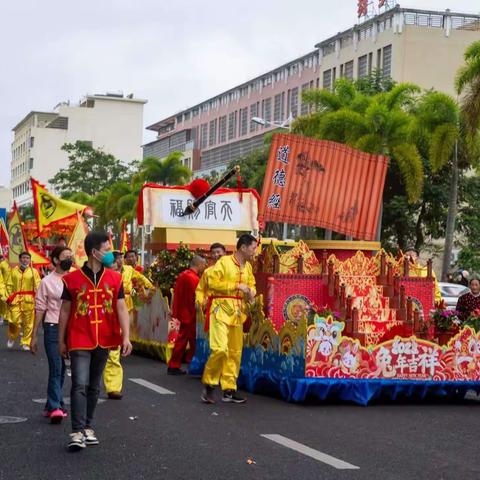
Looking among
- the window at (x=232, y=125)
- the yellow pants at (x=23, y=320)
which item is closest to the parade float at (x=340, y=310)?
the yellow pants at (x=23, y=320)

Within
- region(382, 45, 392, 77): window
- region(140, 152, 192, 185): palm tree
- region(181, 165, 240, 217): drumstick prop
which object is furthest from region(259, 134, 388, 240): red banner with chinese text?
region(382, 45, 392, 77): window

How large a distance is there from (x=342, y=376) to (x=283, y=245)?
9.58 m

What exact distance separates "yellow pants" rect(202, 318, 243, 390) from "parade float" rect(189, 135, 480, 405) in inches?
23.2

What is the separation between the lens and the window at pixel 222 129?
107312mm

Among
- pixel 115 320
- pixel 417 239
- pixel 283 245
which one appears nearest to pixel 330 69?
pixel 417 239

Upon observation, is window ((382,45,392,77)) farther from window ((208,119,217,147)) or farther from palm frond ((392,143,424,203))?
window ((208,119,217,147))

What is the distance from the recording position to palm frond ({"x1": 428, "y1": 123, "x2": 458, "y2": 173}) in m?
40.7

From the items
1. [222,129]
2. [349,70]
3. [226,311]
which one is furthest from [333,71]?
[226,311]

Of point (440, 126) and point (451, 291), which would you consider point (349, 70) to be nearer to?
point (440, 126)

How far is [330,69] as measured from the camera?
8450 cm

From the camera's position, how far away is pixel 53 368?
10352 millimetres

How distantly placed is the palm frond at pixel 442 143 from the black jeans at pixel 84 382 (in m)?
33.0

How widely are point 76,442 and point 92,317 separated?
0.92 meters

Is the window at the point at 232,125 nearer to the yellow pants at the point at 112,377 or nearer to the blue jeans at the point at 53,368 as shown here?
the yellow pants at the point at 112,377
